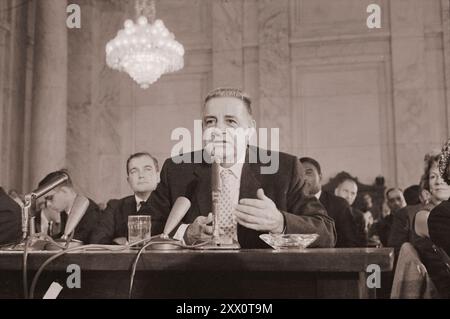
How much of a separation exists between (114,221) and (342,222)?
1792 mm

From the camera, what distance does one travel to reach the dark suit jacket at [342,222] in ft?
15.6

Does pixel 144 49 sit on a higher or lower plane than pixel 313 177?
higher

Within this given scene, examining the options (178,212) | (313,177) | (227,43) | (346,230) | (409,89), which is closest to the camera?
(178,212)

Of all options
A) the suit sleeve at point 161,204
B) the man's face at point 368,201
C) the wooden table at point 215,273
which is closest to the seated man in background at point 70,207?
the suit sleeve at point 161,204

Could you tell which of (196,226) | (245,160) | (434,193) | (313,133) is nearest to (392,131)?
(313,133)

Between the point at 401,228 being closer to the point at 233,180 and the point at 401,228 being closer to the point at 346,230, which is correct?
the point at 346,230

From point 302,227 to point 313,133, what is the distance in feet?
23.0

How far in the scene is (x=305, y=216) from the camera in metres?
2.52

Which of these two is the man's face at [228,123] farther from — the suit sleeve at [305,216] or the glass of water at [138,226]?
the glass of water at [138,226]

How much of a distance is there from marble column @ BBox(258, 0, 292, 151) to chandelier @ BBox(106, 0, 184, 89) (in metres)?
1.58

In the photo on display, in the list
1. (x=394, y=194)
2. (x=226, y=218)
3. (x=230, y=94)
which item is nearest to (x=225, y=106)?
(x=230, y=94)

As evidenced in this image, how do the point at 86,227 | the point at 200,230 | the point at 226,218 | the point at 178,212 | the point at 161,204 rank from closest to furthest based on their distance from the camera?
the point at 178,212
the point at 200,230
the point at 226,218
the point at 161,204
the point at 86,227
